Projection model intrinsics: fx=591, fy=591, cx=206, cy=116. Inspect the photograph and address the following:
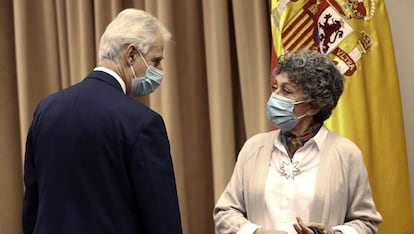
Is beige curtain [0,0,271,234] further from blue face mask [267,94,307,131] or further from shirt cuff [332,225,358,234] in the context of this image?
shirt cuff [332,225,358,234]

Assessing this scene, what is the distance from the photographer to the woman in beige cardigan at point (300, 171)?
201 cm

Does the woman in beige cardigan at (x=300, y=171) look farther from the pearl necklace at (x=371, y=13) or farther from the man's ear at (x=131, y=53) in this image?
the man's ear at (x=131, y=53)

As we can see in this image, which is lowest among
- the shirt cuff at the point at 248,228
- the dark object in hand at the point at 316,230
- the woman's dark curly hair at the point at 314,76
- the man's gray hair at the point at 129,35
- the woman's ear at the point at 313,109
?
the shirt cuff at the point at 248,228

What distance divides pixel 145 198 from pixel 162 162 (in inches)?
4.4

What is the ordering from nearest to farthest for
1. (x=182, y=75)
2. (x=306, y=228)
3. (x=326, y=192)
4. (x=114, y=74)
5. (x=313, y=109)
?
(x=114, y=74), (x=306, y=228), (x=326, y=192), (x=313, y=109), (x=182, y=75)

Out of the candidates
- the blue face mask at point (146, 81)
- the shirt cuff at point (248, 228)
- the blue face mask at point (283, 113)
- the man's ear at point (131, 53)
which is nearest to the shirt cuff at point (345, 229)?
the shirt cuff at point (248, 228)

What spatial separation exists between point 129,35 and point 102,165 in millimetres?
406

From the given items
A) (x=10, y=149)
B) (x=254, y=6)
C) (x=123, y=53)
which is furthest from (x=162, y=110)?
(x=123, y=53)

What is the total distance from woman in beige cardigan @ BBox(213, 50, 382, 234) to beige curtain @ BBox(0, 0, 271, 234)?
81cm

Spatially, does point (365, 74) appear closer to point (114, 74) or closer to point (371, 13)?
point (371, 13)

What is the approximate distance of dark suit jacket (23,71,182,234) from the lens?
1.63 m

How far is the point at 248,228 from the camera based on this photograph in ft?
6.63

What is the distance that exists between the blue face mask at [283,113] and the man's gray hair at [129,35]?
0.54 metres

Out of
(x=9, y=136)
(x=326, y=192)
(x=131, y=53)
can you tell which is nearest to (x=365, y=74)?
(x=326, y=192)
